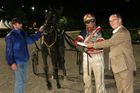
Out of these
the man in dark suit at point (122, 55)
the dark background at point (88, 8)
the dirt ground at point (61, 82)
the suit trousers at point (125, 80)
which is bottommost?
the dirt ground at point (61, 82)

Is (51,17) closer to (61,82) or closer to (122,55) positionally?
(61,82)

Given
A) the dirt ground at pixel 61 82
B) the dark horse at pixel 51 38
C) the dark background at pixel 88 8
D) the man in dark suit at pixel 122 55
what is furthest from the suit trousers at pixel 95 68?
the dark background at pixel 88 8

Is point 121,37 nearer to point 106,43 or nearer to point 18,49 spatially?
point 106,43

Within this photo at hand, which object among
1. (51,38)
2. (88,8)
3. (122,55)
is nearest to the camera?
(122,55)

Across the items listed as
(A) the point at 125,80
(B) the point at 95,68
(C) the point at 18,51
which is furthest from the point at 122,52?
(C) the point at 18,51

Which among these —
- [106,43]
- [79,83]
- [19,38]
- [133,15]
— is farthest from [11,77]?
[133,15]

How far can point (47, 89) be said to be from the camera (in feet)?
36.9

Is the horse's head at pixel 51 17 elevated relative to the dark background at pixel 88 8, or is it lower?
lower

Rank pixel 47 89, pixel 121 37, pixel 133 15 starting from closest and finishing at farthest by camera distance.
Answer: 1. pixel 121 37
2. pixel 47 89
3. pixel 133 15

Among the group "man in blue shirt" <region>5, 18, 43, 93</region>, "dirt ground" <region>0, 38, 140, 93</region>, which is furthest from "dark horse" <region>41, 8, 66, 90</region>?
"man in blue shirt" <region>5, 18, 43, 93</region>

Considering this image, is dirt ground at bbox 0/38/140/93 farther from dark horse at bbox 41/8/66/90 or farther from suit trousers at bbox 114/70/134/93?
suit trousers at bbox 114/70/134/93

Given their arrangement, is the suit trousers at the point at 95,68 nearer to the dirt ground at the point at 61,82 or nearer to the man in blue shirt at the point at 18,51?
the man in blue shirt at the point at 18,51

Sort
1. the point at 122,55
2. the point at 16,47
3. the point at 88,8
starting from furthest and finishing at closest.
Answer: the point at 88,8
the point at 16,47
the point at 122,55

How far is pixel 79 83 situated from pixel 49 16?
2.13 m
